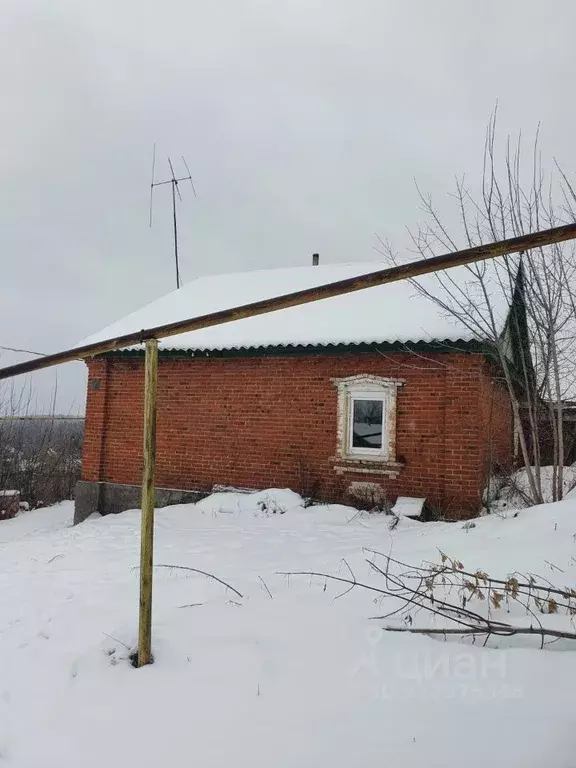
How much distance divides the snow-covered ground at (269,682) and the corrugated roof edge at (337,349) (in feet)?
11.7

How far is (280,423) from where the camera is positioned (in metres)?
9.25

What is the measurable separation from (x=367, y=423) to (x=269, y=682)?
636 centimetres

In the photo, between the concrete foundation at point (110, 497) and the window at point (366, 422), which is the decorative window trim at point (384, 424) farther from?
the concrete foundation at point (110, 497)

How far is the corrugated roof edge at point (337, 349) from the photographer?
7.91 m

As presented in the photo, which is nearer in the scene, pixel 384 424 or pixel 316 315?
pixel 384 424

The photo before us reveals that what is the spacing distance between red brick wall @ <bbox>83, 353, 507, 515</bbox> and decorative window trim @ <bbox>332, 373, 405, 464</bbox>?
0.37 ft

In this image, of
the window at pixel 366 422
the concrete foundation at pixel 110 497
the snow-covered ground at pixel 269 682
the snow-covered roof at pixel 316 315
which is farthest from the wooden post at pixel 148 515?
the concrete foundation at pixel 110 497

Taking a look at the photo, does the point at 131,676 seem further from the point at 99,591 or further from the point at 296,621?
the point at 99,591

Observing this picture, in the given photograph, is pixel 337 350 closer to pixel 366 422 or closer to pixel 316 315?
pixel 366 422

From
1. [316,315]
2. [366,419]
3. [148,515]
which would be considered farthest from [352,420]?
[148,515]

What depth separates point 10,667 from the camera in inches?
125

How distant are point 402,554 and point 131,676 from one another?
3274 millimetres

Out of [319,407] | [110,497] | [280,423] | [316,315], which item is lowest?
[110,497]

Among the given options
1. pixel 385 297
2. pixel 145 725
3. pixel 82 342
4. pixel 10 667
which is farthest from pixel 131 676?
pixel 82 342
